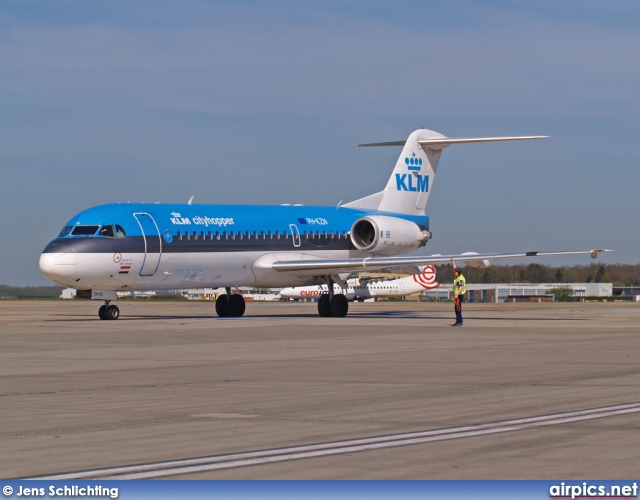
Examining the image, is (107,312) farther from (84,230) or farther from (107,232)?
(84,230)

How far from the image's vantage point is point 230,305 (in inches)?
1569

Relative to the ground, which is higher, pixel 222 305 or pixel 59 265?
pixel 59 265

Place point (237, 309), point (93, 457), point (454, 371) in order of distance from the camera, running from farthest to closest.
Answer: point (237, 309)
point (454, 371)
point (93, 457)

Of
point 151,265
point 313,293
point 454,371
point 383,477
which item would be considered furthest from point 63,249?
point 313,293

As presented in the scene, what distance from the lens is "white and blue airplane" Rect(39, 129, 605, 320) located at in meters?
33.4

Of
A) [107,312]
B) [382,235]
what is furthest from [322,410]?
[382,235]

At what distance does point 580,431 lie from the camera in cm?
971

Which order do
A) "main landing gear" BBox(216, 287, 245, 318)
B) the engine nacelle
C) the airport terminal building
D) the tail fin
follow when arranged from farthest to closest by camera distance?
the airport terminal building < the tail fin < the engine nacelle < "main landing gear" BBox(216, 287, 245, 318)

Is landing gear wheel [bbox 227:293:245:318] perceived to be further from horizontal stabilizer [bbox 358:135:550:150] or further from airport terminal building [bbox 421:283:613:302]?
airport terminal building [bbox 421:283:613:302]

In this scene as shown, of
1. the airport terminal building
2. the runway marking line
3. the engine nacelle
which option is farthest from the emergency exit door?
the airport terminal building

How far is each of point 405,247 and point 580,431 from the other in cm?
3254

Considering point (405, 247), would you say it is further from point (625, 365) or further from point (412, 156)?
point (625, 365)

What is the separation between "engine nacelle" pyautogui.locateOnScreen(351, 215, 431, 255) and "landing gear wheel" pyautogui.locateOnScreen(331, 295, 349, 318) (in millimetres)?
2980

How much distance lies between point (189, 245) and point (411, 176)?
488 inches
